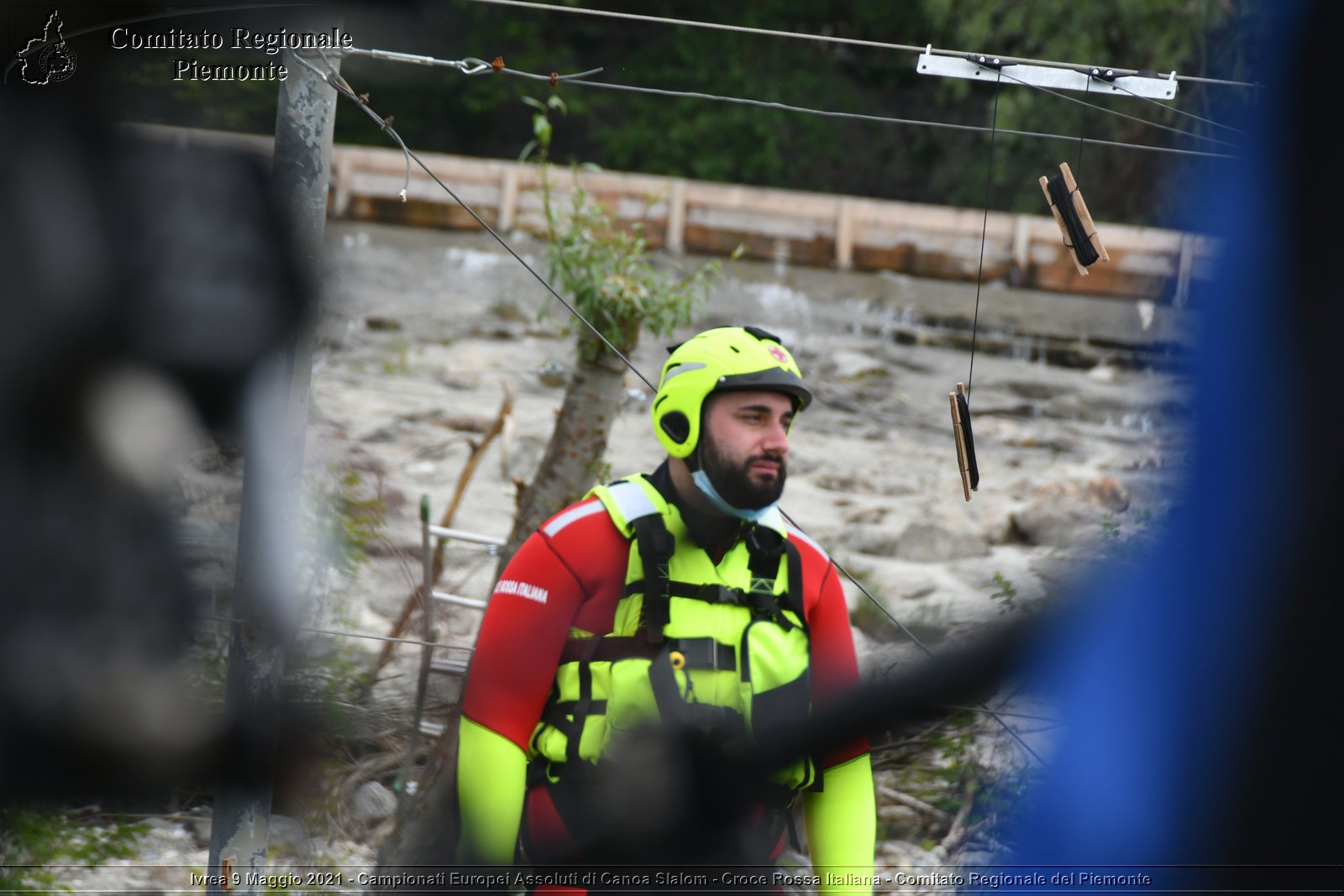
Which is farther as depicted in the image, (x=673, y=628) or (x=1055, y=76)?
(x=1055, y=76)

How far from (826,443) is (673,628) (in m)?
6.03

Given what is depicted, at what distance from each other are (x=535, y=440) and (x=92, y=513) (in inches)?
257

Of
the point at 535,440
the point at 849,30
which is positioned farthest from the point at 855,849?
the point at 849,30

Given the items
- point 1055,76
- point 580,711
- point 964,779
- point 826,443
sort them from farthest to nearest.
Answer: point 826,443
point 964,779
point 1055,76
point 580,711

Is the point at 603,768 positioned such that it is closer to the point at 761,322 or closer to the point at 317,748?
the point at 317,748

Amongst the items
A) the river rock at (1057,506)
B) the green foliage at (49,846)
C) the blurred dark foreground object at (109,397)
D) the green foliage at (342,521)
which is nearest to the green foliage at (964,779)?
the green foliage at (49,846)

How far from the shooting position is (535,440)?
729cm

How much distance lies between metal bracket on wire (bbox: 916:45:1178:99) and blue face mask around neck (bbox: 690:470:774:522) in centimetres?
100

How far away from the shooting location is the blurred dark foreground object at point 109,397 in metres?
0.73

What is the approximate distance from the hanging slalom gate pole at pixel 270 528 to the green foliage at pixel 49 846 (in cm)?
18

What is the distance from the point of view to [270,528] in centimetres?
139

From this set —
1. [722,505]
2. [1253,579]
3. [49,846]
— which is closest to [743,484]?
[722,505]

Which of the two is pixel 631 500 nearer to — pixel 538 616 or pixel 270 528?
pixel 538 616

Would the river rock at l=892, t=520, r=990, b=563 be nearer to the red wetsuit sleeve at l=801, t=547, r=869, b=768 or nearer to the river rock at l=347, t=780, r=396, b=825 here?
the river rock at l=347, t=780, r=396, b=825
